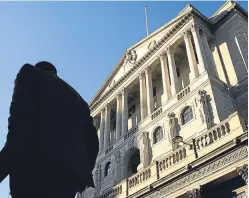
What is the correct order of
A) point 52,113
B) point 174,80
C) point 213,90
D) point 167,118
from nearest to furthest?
point 52,113, point 213,90, point 167,118, point 174,80

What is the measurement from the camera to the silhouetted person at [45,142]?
4059mm

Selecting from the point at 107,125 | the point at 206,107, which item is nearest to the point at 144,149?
the point at 206,107

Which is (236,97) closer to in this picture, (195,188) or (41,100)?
(195,188)

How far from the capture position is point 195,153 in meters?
16.0

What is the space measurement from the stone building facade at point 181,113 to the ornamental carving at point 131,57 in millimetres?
165

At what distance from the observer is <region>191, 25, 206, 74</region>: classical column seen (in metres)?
23.6

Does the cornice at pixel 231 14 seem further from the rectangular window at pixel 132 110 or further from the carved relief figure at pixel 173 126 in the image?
the rectangular window at pixel 132 110

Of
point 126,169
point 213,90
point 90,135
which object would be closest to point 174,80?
point 213,90

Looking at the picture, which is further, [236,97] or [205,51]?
[205,51]

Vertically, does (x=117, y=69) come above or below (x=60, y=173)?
above

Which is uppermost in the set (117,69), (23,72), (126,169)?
(117,69)

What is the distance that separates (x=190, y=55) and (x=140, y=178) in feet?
40.3

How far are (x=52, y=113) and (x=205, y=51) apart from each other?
2267cm

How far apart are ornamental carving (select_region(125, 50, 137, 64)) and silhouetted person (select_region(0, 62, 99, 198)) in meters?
30.0
